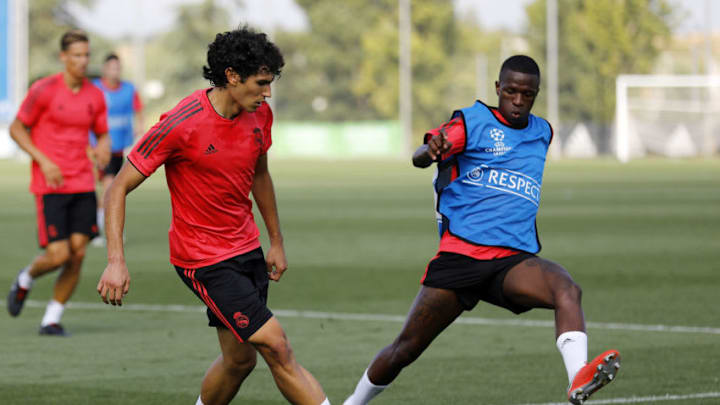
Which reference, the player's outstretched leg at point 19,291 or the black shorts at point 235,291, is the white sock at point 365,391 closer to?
the black shorts at point 235,291

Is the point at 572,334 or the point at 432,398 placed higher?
the point at 572,334

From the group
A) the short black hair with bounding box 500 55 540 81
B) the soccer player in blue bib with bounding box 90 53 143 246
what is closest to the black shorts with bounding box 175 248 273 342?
the short black hair with bounding box 500 55 540 81

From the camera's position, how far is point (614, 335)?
9828 millimetres

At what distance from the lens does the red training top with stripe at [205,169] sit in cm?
586

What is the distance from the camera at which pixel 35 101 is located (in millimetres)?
10461

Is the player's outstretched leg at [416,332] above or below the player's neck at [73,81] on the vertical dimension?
below

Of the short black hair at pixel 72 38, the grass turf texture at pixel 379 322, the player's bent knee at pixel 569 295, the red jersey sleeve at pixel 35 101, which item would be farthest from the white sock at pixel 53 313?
the player's bent knee at pixel 569 295

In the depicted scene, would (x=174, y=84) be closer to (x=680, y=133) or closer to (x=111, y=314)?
(x=680, y=133)

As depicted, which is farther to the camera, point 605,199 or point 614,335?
point 605,199

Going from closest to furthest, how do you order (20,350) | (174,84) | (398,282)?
(20,350) → (398,282) → (174,84)

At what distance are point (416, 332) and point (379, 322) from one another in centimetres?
426

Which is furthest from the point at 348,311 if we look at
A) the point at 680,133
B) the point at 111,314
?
the point at 680,133

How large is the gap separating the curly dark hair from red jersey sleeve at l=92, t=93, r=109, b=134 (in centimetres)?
524

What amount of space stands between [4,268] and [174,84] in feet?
261
